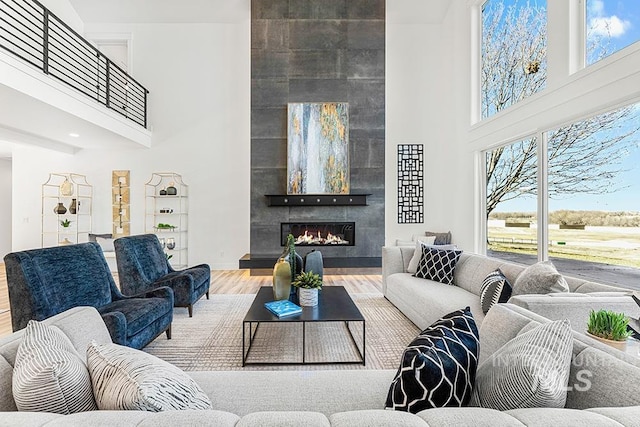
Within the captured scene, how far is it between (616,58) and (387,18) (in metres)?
4.52

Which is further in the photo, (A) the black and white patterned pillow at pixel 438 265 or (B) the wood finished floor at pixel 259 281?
(B) the wood finished floor at pixel 259 281

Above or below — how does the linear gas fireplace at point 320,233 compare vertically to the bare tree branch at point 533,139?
below

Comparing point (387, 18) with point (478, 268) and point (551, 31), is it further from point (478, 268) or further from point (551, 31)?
point (478, 268)

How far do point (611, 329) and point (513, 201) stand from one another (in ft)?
12.7

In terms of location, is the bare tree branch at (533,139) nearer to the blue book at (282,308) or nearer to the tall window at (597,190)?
the tall window at (597,190)

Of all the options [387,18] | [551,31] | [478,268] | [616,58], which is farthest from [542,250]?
[387,18]

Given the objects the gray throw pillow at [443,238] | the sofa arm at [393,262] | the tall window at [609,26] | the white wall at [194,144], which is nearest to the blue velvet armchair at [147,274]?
the sofa arm at [393,262]

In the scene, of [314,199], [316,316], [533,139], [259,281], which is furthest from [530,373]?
[314,199]

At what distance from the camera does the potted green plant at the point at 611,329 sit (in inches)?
52.6

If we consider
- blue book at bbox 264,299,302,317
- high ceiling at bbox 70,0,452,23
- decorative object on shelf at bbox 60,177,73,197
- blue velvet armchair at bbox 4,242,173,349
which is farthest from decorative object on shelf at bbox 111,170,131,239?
blue book at bbox 264,299,302,317

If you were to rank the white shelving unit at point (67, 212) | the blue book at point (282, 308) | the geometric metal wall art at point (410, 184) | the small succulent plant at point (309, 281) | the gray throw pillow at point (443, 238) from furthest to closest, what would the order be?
the geometric metal wall art at point (410, 184), the white shelving unit at point (67, 212), the gray throw pillow at point (443, 238), the small succulent plant at point (309, 281), the blue book at point (282, 308)

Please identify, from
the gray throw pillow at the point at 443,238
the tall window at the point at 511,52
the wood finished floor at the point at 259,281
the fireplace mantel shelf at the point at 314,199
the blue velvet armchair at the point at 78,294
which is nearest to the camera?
the blue velvet armchair at the point at 78,294

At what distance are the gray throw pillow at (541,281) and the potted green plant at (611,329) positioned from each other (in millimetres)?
789

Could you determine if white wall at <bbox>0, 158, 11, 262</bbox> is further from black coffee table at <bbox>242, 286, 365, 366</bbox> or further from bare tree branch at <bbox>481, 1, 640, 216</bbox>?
bare tree branch at <bbox>481, 1, 640, 216</bbox>
